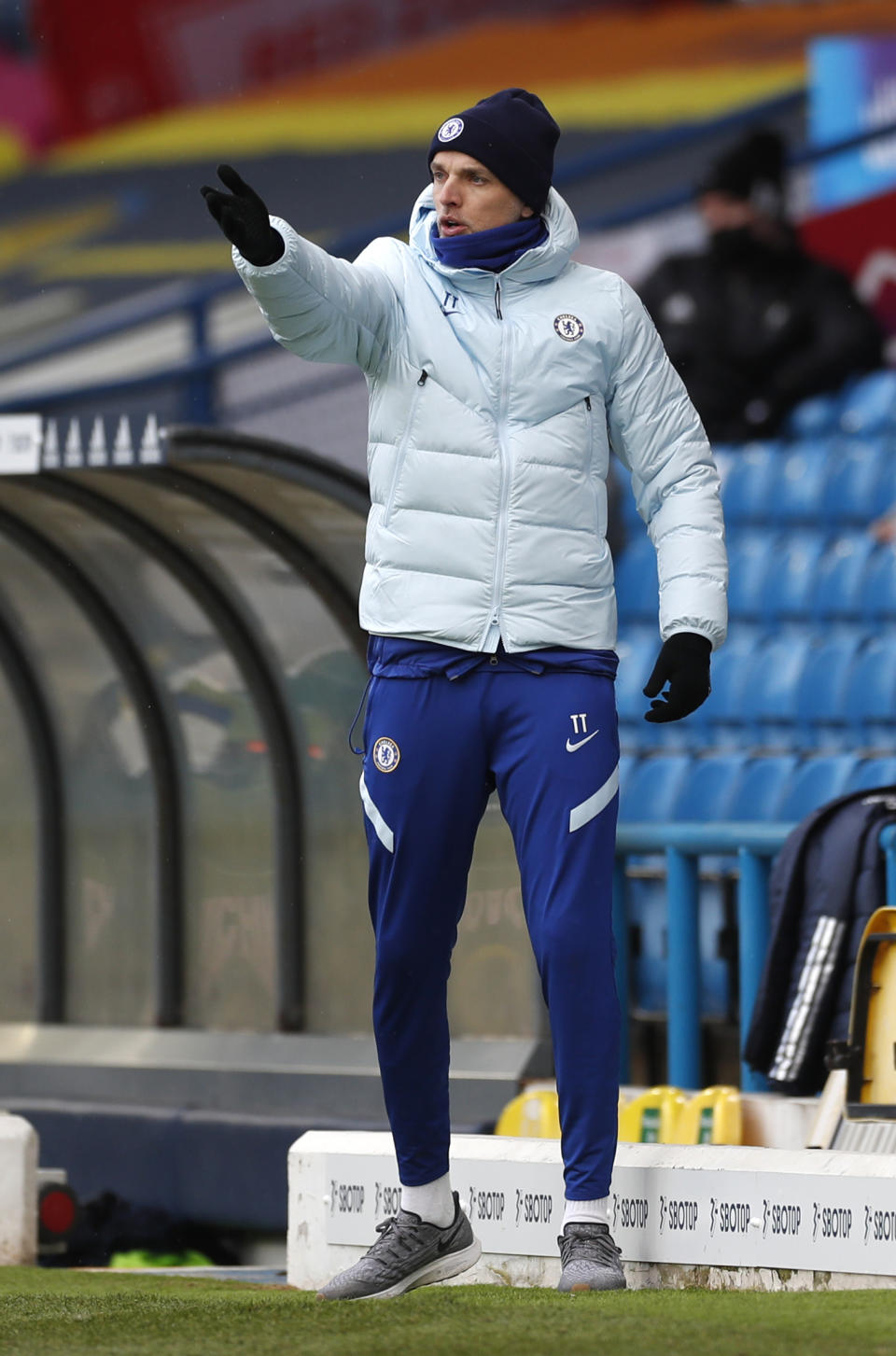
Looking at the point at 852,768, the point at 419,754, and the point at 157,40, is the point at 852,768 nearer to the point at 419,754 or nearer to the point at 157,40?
the point at 419,754

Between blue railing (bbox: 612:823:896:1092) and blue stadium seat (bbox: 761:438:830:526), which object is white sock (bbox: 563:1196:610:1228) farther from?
blue stadium seat (bbox: 761:438:830:526)

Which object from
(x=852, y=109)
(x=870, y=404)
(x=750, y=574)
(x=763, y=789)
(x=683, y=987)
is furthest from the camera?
(x=852, y=109)

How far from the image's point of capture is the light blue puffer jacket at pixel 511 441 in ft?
11.6

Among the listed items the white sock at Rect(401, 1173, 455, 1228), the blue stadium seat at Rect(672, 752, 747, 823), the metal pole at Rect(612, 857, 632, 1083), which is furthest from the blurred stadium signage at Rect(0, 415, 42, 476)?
the white sock at Rect(401, 1173, 455, 1228)

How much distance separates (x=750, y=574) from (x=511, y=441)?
6094mm

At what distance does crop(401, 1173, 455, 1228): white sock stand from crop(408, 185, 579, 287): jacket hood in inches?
60.7

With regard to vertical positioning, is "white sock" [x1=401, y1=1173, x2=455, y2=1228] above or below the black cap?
below

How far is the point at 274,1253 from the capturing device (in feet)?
20.3

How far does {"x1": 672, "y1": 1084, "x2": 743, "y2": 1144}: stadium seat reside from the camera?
503 centimetres

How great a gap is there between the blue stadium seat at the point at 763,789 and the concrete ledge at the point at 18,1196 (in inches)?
115

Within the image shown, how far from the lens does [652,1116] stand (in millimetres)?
5266

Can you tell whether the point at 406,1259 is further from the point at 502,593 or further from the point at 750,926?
the point at 750,926

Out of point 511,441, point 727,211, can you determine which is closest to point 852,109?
point 727,211

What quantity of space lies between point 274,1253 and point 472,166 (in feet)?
11.9
